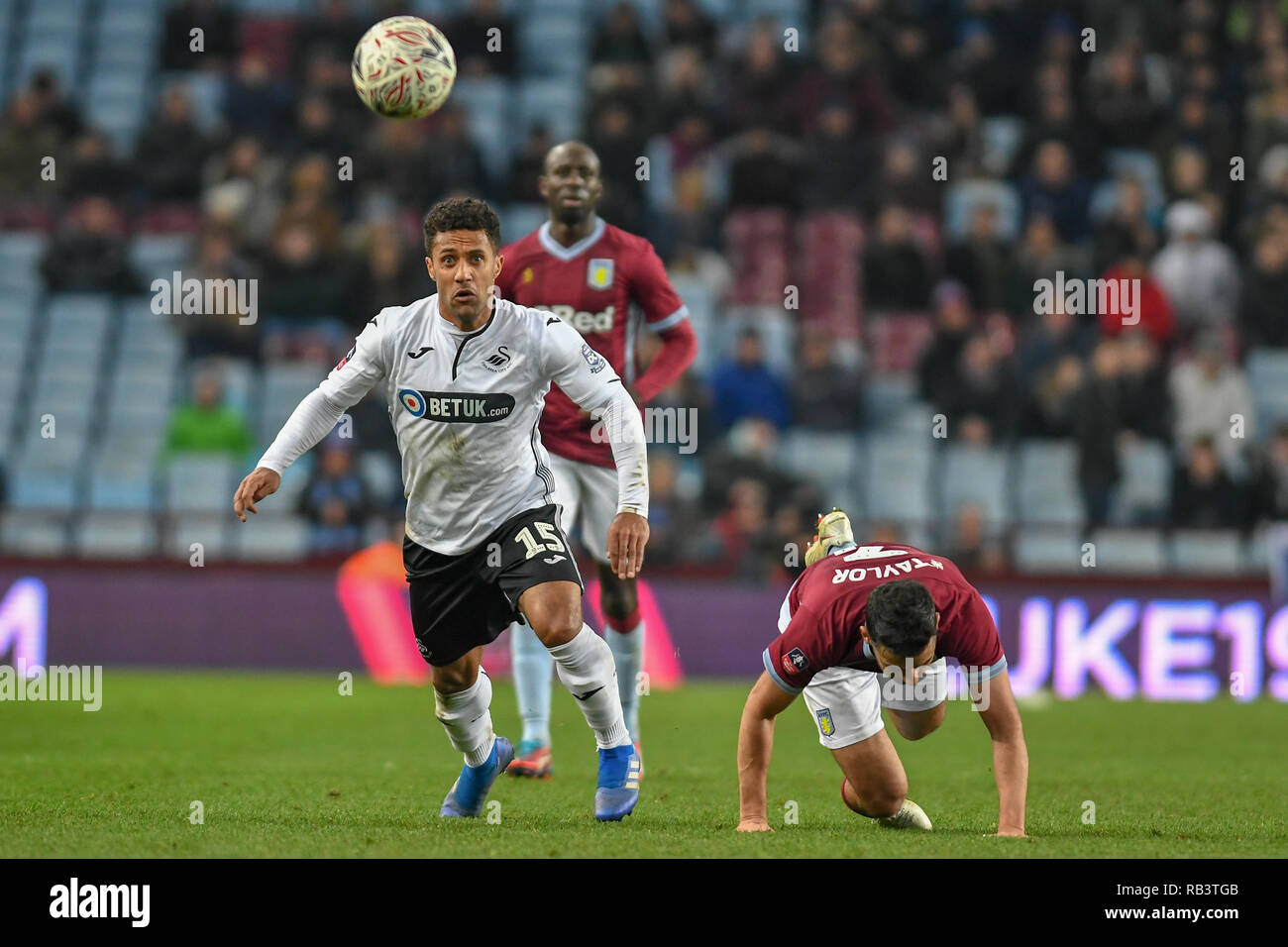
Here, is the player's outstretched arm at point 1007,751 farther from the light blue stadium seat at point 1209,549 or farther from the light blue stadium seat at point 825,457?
the light blue stadium seat at point 825,457

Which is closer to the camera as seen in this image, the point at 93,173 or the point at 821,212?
the point at 821,212

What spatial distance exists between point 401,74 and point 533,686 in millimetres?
2974

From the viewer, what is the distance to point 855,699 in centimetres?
736

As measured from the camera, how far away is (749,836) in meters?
6.52

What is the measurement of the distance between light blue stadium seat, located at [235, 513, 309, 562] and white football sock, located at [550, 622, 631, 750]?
30.6ft

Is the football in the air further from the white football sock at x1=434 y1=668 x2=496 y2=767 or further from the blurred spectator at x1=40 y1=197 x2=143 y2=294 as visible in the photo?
the blurred spectator at x1=40 y1=197 x2=143 y2=294

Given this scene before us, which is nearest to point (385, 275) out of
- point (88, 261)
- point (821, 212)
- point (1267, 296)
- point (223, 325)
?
point (223, 325)

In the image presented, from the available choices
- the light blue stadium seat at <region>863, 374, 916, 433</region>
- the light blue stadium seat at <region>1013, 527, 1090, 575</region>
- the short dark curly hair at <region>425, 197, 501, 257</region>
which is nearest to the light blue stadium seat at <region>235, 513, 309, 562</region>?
the light blue stadium seat at <region>863, 374, 916, 433</region>

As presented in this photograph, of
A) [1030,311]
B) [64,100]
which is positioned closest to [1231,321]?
[1030,311]

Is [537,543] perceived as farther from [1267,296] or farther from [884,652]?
[1267,296]

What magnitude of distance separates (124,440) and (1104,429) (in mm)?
9260

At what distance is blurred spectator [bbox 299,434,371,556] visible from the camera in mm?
15922

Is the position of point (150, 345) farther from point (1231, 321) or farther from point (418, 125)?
point (1231, 321)

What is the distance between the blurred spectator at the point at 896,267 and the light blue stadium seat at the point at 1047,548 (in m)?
3.26
